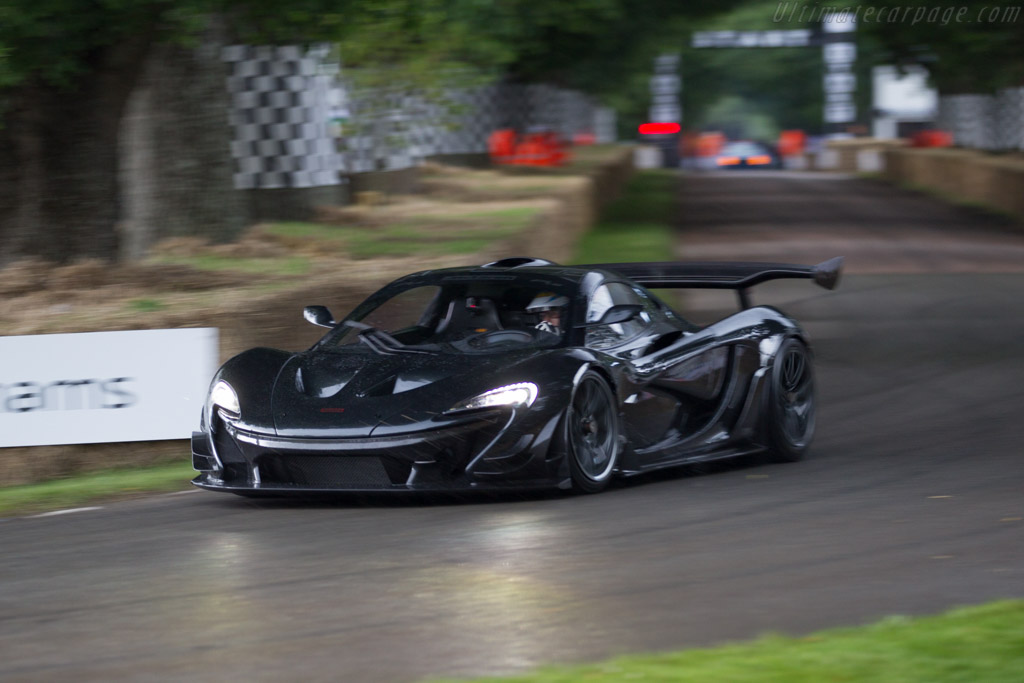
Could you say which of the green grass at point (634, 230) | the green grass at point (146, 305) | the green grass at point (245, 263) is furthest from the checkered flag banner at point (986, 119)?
the green grass at point (146, 305)

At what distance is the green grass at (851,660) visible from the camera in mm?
4191

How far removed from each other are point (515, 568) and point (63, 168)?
8.27 meters

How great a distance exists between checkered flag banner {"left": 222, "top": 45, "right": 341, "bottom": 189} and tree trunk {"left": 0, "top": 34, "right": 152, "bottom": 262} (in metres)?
5.02

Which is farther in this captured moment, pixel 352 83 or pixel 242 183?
pixel 352 83

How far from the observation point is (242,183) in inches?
718

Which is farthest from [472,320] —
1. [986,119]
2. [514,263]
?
[986,119]

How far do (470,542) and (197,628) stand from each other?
5.02 feet

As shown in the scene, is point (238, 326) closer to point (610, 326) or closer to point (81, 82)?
point (610, 326)

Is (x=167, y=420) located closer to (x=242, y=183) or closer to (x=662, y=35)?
(x=242, y=183)

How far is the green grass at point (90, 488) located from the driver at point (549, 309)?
2192 mm

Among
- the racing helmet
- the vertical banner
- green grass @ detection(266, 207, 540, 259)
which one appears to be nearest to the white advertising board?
the racing helmet

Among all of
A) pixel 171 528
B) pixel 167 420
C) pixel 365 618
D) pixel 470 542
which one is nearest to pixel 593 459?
pixel 470 542

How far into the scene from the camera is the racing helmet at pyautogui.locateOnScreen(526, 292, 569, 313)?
26.3 feet

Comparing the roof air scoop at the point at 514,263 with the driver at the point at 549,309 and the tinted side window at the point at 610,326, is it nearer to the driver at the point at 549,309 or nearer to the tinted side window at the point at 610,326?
the tinted side window at the point at 610,326
